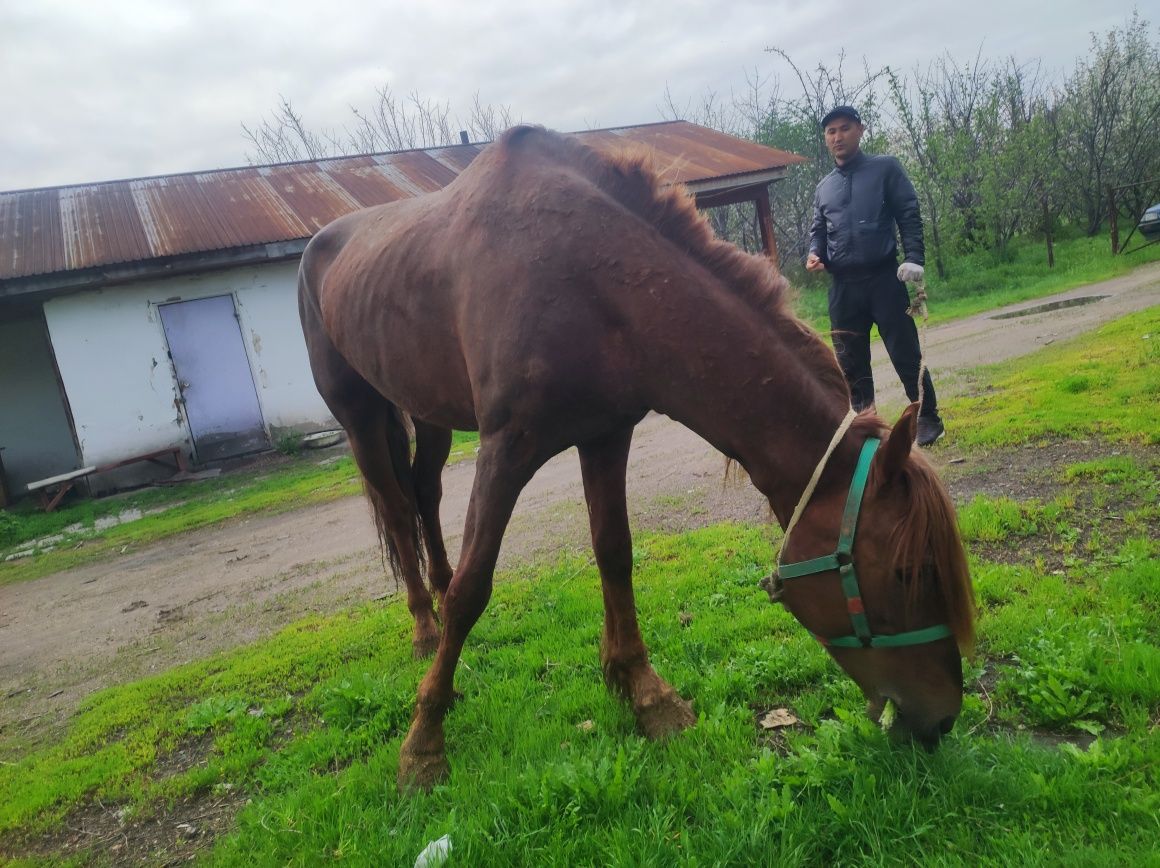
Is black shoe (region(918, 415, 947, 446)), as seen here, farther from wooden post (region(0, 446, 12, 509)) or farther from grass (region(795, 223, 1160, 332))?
wooden post (region(0, 446, 12, 509))

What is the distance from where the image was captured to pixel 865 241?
4.70 meters

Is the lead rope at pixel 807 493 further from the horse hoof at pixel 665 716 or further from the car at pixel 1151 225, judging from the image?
the car at pixel 1151 225

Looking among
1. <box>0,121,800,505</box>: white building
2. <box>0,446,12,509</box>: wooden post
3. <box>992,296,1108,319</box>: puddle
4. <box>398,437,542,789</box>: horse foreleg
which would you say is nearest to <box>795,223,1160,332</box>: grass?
<box>992,296,1108,319</box>: puddle

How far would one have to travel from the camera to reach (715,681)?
246cm

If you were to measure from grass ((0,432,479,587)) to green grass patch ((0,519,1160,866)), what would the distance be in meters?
4.70

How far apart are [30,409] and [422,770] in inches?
562

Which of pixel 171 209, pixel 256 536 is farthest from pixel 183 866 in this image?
pixel 171 209

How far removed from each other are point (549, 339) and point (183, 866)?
80.0 inches

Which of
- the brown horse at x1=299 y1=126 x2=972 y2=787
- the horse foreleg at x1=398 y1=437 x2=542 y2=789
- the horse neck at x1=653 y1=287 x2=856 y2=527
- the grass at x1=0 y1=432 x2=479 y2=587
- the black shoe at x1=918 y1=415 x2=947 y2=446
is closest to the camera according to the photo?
the brown horse at x1=299 y1=126 x2=972 y2=787

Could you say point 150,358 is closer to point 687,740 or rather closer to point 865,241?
point 865,241

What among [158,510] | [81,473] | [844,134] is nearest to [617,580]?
A: [844,134]

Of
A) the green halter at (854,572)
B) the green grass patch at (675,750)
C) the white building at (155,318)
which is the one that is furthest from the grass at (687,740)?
the white building at (155,318)

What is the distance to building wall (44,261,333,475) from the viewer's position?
34.6 feet

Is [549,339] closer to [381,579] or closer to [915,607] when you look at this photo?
[915,607]
